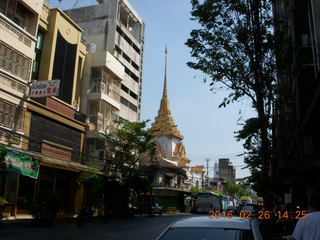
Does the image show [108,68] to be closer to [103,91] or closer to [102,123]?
[103,91]

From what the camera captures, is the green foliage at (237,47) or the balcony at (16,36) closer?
the green foliage at (237,47)

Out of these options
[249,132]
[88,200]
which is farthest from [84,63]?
[249,132]

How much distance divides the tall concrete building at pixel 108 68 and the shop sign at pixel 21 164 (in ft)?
27.7

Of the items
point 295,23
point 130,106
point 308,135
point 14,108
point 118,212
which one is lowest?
point 118,212

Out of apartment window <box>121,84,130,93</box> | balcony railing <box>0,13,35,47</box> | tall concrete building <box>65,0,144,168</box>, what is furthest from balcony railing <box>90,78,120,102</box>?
balcony railing <box>0,13,35,47</box>

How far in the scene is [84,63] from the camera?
100ft

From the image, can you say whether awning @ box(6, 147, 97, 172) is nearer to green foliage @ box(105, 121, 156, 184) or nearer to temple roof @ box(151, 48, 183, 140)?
green foliage @ box(105, 121, 156, 184)

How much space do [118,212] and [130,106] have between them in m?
14.1

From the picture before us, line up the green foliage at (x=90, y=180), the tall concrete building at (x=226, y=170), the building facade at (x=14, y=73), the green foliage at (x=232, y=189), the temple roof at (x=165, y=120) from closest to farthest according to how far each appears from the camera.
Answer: the building facade at (x=14, y=73), the green foliage at (x=90, y=180), the temple roof at (x=165, y=120), the green foliage at (x=232, y=189), the tall concrete building at (x=226, y=170)

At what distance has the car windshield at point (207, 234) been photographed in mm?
4418

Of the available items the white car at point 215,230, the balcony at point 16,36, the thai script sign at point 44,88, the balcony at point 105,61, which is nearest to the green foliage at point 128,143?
the balcony at point 105,61

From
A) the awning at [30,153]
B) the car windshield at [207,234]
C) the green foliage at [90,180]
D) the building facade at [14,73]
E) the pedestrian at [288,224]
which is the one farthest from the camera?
the green foliage at [90,180]

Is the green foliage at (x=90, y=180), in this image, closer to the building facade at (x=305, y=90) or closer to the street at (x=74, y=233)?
the street at (x=74, y=233)

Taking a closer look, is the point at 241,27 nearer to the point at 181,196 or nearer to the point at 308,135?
the point at 308,135
